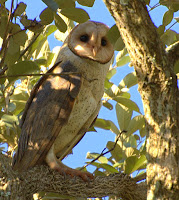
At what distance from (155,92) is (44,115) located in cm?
118

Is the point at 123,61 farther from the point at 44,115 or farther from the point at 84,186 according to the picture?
the point at 84,186

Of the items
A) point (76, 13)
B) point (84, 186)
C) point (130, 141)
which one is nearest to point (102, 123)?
point (130, 141)

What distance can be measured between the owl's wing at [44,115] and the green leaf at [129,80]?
49 centimetres

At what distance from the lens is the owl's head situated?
3267 mm

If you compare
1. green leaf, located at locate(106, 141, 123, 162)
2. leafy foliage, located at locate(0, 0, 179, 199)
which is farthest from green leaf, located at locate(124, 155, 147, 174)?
green leaf, located at locate(106, 141, 123, 162)

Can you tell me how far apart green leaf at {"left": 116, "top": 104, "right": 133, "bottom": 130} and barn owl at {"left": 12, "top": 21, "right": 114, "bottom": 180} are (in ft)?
A: 0.62

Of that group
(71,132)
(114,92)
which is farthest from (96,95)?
(71,132)

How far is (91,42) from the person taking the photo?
3.33 metres

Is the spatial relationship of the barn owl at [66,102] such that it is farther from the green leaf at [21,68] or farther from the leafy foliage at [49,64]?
the green leaf at [21,68]

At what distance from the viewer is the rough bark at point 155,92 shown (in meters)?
1.90

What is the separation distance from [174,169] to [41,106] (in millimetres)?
1399

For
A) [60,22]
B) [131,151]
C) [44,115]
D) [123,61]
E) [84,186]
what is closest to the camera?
[60,22]

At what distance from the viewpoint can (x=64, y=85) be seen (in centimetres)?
303

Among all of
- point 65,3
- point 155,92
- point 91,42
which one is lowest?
point 155,92
